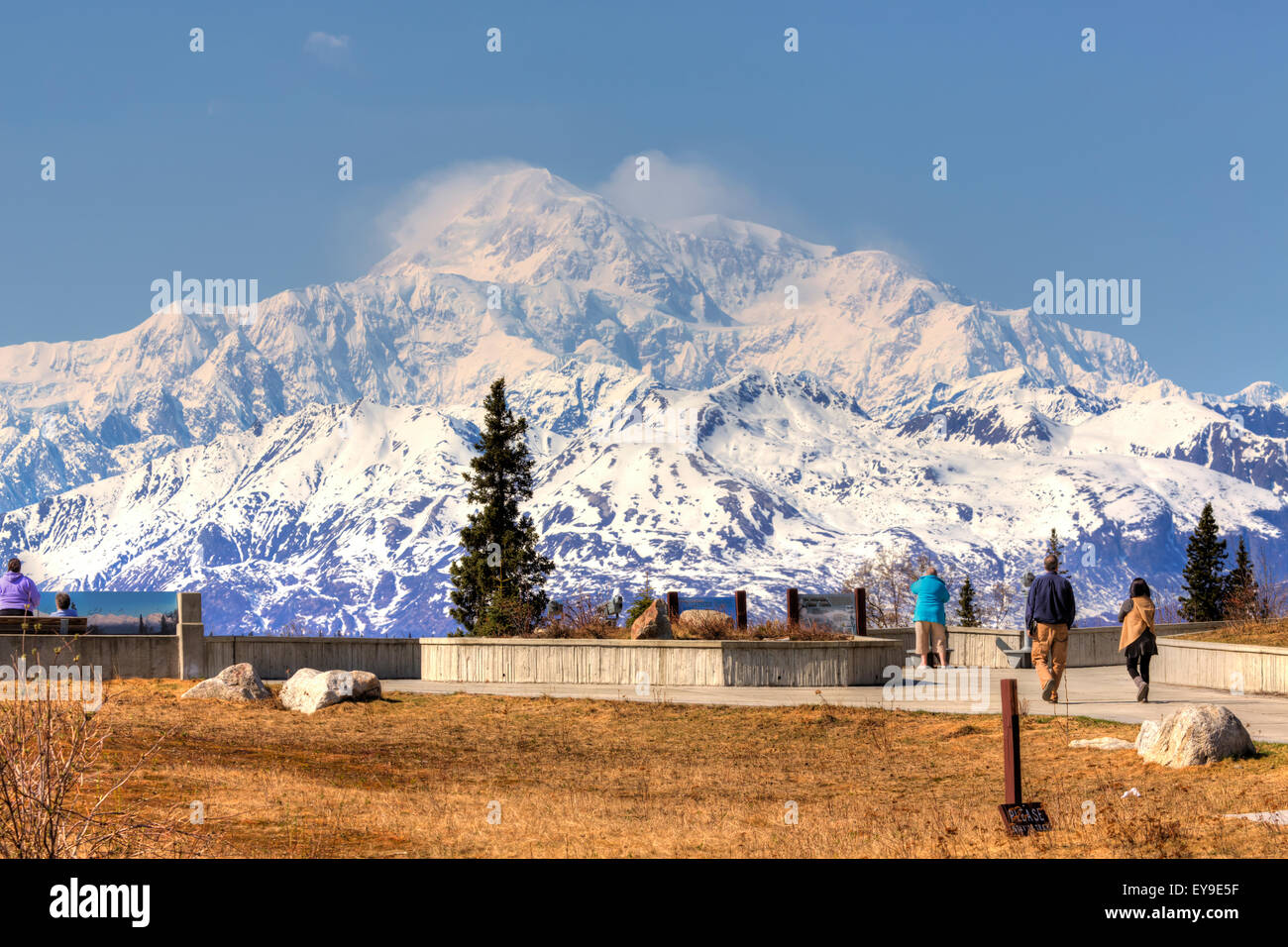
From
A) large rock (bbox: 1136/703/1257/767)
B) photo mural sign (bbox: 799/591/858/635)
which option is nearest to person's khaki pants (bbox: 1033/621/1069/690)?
large rock (bbox: 1136/703/1257/767)

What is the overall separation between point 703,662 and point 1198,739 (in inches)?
501

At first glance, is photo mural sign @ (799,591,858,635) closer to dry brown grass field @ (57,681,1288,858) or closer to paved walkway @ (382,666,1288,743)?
paved walkway @ (382,666,1288,743)

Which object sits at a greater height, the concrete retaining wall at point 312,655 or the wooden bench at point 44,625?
the wooden bench at point 44,625

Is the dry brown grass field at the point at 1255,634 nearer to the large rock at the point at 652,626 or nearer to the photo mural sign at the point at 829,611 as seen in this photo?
the photo mural sign at the point at 829,611

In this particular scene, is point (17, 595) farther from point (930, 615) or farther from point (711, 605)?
point (930, 615)

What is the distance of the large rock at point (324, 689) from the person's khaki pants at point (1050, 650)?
37.2ft

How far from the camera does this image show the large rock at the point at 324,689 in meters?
23.8

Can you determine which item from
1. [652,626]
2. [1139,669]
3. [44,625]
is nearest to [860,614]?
[652,626]

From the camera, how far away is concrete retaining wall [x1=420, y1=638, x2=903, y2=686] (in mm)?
27875

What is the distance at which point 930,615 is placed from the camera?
1043 inches

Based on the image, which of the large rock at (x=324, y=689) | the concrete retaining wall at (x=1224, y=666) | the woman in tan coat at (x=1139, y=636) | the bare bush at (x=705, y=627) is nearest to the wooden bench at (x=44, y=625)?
the large rock at (x=324, y=689)

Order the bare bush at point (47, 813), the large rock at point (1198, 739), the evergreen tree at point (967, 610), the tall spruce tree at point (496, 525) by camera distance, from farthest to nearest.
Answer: the evergreen tree at point (967, 610) → the tall spruce tree at point (496, 525) → the large rock at point (1198, 739) → the bare bush at point (47, 813)

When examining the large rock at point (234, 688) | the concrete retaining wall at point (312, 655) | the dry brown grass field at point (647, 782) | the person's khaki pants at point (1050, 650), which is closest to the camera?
the dry brown grass field at point (647, 782)

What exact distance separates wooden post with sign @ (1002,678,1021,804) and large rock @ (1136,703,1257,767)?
4.65 m
